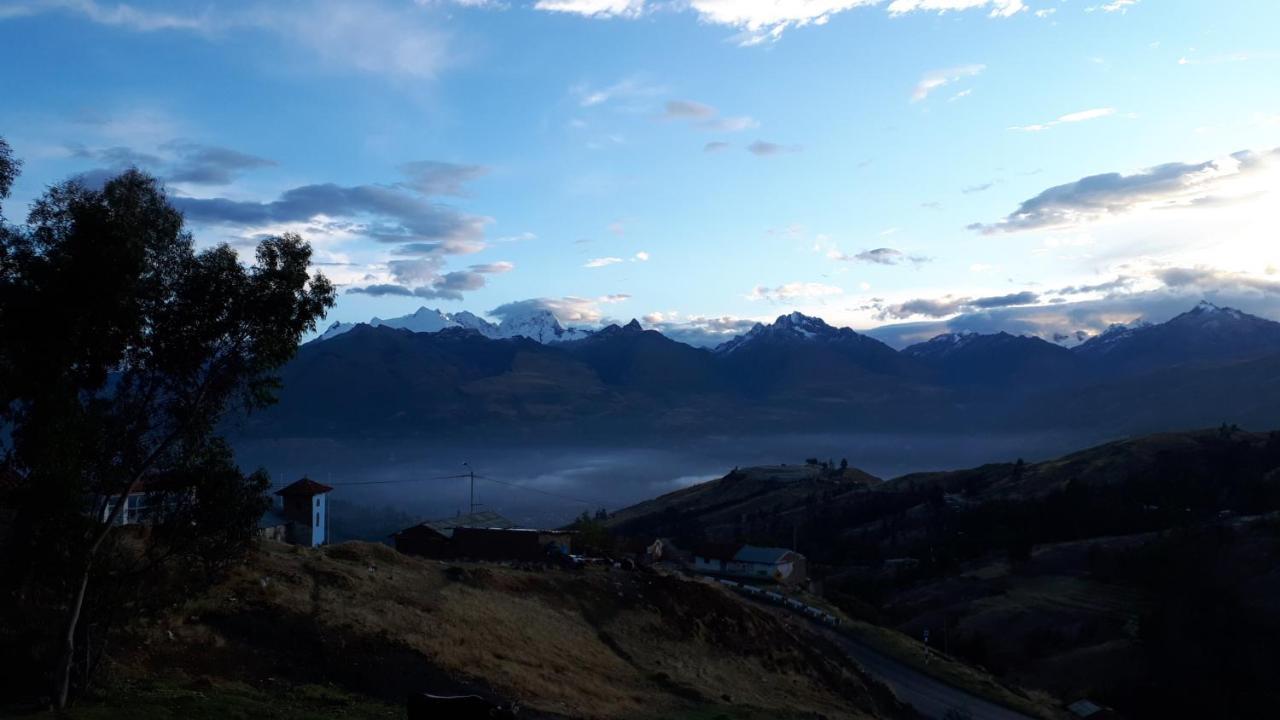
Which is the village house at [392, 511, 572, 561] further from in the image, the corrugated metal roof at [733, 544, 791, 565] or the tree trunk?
the tree trunk

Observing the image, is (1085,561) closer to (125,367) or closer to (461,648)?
(461,648)

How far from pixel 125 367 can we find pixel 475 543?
165 feet

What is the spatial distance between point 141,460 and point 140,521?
4.78 m

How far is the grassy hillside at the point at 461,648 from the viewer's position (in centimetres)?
2848

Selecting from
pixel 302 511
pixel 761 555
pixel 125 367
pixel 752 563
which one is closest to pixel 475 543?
pixel 302 511

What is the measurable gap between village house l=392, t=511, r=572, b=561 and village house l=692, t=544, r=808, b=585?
33.5 metres

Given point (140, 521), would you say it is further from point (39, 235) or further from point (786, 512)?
point (786, 512)

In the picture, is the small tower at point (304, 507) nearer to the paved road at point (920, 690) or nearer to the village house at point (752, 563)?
the paved road at point (920, 690)

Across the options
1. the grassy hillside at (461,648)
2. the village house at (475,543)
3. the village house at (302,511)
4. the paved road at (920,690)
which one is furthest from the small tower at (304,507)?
the paved road at (920,690)

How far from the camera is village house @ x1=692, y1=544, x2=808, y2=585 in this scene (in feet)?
330

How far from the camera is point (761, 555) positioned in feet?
339

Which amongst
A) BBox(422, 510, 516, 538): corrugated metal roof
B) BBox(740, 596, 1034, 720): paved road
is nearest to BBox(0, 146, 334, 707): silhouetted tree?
BBox(740, 596, 1034, 720): paved road

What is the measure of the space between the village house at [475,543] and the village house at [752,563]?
33.5 metres

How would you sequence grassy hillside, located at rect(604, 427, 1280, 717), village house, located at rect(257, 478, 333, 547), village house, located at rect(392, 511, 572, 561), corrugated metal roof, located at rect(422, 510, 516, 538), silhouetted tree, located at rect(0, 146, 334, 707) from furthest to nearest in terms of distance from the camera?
grassy hillside, located at rect(604, 427, 1280, 717) < corrugated metal roof, located at rect(422, 510, 516, 538) < village house, located at rect(392, 511, 572, 561) < village house, located at rect(257, 478, 333, 547) < silhouetted tree, located at rect(0, 146, 334, 707)
